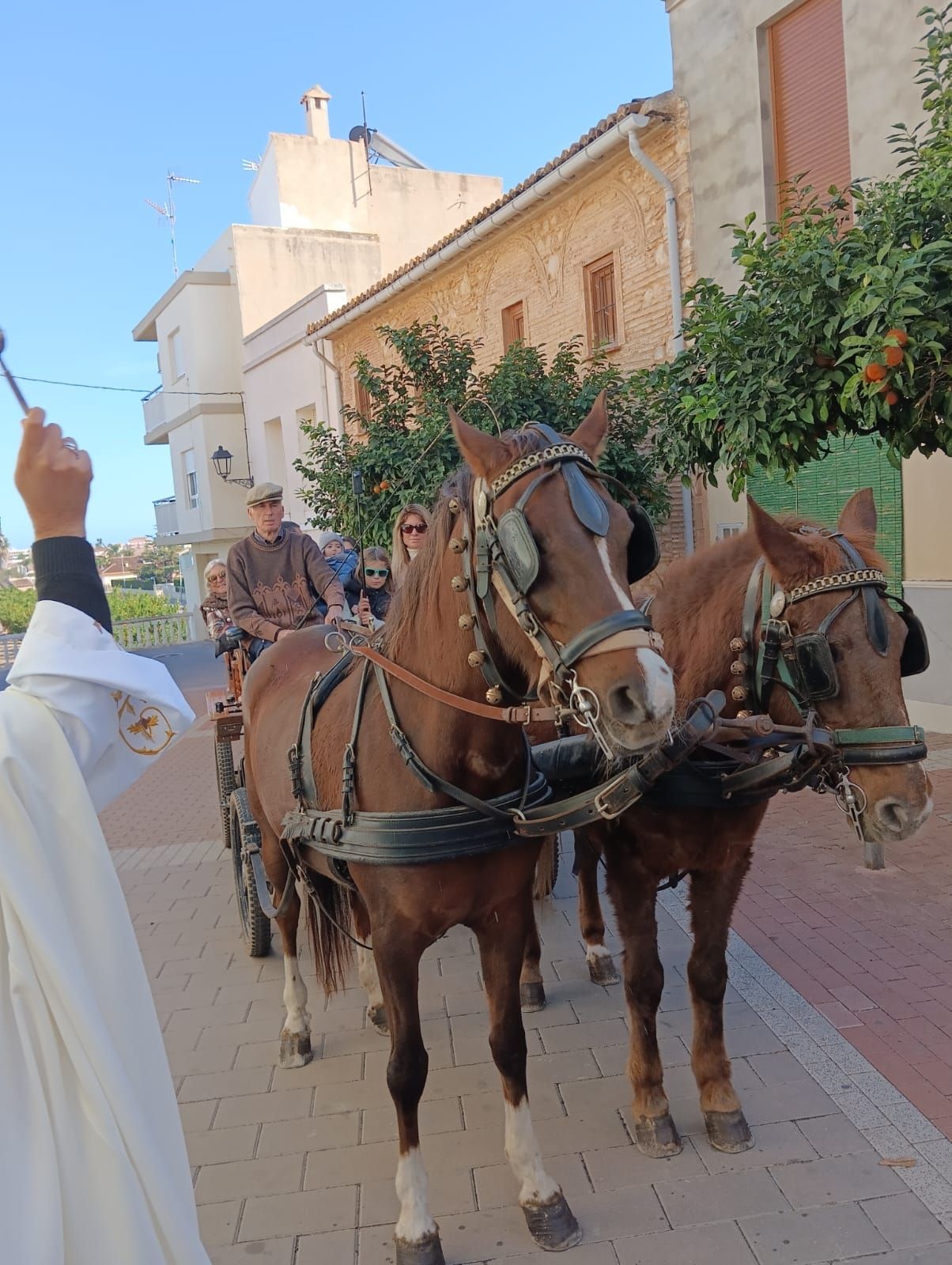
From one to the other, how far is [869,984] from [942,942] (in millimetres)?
586

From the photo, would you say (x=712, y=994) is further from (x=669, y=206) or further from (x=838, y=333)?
(x=669, y=206)

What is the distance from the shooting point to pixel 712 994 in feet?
9.71

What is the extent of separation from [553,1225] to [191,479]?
2485cm

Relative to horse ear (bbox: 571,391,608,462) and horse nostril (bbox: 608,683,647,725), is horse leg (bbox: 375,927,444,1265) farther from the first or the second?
horse ear (bbox: 571,391,608,462)

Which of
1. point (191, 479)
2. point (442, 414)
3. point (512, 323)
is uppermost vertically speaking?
point (512, 323)

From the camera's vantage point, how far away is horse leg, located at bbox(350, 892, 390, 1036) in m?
3.69

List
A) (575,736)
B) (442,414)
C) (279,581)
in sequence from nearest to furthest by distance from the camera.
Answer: (575,736)
(279,581)
(442,414)

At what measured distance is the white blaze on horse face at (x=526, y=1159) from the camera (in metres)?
2.58

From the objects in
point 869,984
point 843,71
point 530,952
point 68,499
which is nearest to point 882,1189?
point 869,984

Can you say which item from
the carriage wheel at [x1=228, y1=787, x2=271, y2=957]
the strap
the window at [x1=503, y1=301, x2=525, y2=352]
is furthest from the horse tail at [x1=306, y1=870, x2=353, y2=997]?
the window at [x1=503, y1=301, x2=525, y2=352]

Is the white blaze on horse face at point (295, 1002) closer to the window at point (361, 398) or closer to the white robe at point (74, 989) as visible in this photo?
the white robe at point (74, 989)

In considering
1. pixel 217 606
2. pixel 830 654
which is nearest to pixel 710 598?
pixel 830 654

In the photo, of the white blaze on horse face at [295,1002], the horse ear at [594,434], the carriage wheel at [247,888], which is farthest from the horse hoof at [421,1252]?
the horse ear at [594,434]

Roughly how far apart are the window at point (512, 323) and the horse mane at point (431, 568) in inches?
446
